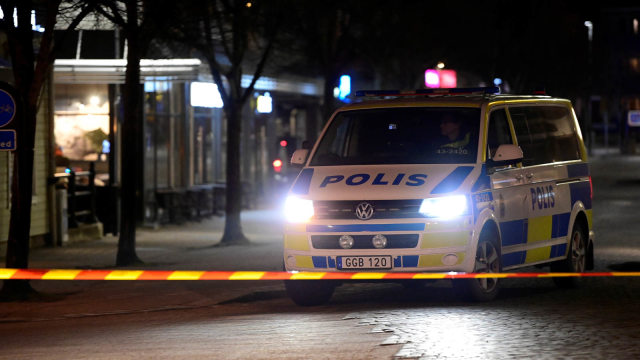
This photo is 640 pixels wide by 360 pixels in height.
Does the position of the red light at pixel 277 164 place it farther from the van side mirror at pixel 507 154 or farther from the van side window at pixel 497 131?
the van side mirror at pixel 507 154

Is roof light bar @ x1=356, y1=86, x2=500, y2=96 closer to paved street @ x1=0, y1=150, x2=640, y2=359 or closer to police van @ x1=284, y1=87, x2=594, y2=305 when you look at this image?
police van @ x1=284, y1=87, x2=594, y2=305

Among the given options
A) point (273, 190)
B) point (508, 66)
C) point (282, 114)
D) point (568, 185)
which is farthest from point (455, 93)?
point (508, 66)

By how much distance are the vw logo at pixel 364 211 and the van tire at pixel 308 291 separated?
892mm

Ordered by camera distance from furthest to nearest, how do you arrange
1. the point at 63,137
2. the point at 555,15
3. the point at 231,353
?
1. the point at 555,15
2. the point at 63,137
3. the point at 231,353

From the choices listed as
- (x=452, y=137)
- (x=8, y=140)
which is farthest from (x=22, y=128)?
(x=452, y=137)

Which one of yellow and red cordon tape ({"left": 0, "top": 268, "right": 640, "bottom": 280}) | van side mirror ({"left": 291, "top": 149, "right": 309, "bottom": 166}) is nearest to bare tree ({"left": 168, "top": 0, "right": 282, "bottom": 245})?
van side mirror ({"left": 291, "top": 149, "right": 309, "bottom": 166})

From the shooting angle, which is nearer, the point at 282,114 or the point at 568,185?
the point at 568,185

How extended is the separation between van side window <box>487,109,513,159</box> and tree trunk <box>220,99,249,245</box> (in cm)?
982

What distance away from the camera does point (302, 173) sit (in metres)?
12.4

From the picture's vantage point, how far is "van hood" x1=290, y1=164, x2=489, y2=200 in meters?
11.6

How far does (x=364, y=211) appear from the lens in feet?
38.1

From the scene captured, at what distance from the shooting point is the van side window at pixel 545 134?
13211 mm

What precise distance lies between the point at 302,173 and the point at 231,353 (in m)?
3.39

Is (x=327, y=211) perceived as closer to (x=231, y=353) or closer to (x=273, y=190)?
(x=231, y=353)
